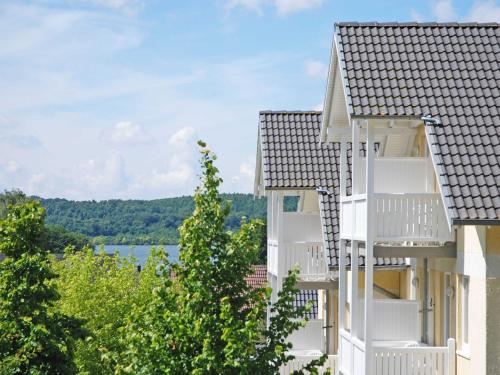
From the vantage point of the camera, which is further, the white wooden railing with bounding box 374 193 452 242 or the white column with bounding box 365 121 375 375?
the white wooden railing with bounding box 374 193 452 242

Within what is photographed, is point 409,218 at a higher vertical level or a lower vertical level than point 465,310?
higher

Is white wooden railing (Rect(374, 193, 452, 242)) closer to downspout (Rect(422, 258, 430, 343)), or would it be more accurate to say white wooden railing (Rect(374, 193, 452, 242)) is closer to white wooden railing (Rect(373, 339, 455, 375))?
white wooden railing (Rect(373, 339, 455, 375))

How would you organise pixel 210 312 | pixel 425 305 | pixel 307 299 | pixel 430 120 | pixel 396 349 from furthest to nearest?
pixel 307 299 < pixel 425 305 < pixel 396 349 < pixel 430 120 < pixel 210 312

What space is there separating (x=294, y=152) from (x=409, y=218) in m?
12.0

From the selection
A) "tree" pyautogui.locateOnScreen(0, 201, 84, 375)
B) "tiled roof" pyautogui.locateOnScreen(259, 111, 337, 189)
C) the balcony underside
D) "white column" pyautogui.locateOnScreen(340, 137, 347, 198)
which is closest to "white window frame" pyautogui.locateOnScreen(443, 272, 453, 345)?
the balcony underside

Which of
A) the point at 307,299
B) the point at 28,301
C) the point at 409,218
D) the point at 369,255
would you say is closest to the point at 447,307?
the point at 409,218

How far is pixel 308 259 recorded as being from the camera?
29.8m

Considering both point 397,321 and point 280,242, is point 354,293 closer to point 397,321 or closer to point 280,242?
point 397,321

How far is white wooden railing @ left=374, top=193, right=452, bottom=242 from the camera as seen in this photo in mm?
18938

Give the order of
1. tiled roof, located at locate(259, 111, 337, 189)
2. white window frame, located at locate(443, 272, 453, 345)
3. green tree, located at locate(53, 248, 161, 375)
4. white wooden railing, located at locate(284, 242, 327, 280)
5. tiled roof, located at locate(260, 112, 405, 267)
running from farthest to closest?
green tree, located at locate(53, 248, 161, 375)
tiled roof, located at locate(259, 111, 337, 189)
white wooden railing, located at locate(284, 242, 327, 280)
tiled roof, located at locate(260, 112, 405, 267)
white window frame, located at locate(443, 272, 453, 345)

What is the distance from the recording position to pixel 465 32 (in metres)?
21.3

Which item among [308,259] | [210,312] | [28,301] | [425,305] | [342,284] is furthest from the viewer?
[308,259]

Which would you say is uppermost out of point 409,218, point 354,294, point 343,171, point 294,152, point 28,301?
point 294,152

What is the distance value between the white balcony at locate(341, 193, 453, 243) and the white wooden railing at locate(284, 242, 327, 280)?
1034cm
